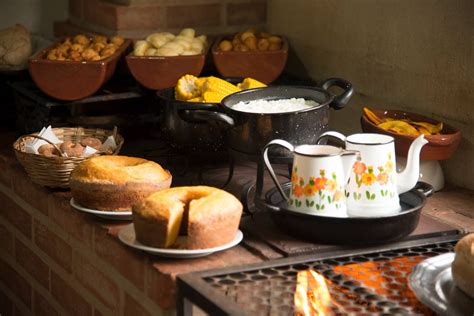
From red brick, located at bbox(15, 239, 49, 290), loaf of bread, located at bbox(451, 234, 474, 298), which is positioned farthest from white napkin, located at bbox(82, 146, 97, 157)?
loaf of bread, located at bbox(451, 234, 474, 298)

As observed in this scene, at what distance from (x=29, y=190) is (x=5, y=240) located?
339mm

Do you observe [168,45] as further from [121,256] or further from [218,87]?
[121,256]

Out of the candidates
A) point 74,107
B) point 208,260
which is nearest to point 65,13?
point 74,107

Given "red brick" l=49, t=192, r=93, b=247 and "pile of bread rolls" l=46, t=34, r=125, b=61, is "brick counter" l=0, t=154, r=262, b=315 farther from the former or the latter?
"pile of bread rolls" l=46, t=34, r=125, b=61

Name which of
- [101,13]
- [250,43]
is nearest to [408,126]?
[250,43]

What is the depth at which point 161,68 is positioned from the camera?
238 cm

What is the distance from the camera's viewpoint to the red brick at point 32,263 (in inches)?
88.5

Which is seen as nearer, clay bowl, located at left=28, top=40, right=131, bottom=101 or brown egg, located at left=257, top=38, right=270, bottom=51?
clay bowl, located at left=28, top=40, right=131, bottom=101

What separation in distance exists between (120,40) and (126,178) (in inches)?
30.5

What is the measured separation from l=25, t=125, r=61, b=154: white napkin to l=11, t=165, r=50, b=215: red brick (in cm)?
9

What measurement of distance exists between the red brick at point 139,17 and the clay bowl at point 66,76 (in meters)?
0.29

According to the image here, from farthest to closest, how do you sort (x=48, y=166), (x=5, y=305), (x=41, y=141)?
(x=5, y=305) → (x=41, y=141) → (x=48, y=166)

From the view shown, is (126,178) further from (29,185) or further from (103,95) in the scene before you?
(103,95)

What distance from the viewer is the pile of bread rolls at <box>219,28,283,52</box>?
250 centimetres
